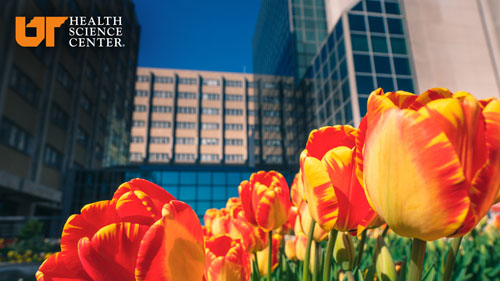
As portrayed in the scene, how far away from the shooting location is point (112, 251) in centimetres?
42

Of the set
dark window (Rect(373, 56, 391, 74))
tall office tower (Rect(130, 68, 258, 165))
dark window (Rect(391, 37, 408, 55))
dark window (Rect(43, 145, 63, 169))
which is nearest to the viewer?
dark window (Rect(373, 56, 391, 74))

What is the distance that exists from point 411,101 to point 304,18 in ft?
94.9

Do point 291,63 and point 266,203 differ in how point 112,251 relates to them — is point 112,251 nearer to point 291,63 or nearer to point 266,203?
point 266,203

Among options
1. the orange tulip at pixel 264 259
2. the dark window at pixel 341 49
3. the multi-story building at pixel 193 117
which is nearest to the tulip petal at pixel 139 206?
the orange tulip at pixel 264 259

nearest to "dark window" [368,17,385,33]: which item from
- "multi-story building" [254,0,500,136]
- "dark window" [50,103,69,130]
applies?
"multi-story building" [254,0,500,136]

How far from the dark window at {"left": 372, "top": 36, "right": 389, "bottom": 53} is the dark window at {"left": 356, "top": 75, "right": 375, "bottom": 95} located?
2016 millimetres

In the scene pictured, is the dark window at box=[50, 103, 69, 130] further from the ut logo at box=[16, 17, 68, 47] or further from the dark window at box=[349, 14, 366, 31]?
the dark window at box=[349, 14, 366, 31]

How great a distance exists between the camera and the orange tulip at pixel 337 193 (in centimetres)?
57

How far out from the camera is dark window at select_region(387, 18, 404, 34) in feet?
61.7

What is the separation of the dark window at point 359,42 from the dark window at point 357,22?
0.50 meters

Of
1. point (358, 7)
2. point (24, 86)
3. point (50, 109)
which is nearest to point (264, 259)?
point (358, 7)

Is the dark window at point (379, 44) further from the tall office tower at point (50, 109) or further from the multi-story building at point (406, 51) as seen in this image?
the tall office tower at point (50, 109)

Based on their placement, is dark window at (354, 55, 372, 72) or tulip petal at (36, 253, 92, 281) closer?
tulip petal at (36, 253, 92, 281)

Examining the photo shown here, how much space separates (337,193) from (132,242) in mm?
356
